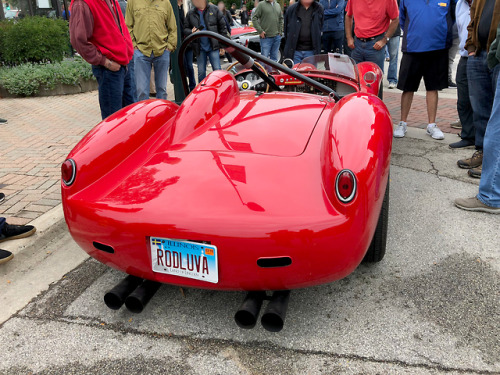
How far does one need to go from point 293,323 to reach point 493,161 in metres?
2.07

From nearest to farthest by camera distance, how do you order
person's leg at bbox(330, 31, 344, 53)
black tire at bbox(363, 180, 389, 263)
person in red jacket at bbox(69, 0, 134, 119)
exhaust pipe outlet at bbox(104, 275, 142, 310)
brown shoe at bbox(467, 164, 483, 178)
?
exhaust pipe outlet at bbox(104, 275, 142, 310) → black tire at bbox(363, 180, 389, 263) → person in red jacket at bbox(69, 0, 134, 119) → brown shoe at bbox(467, 164, 483, 178) → person's leg at bbox(330, 31, 344, 53)

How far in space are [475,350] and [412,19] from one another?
13.0ft

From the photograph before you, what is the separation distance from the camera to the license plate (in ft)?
5.74

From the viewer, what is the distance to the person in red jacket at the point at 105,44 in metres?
3.62

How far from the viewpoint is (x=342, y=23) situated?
8.16 m

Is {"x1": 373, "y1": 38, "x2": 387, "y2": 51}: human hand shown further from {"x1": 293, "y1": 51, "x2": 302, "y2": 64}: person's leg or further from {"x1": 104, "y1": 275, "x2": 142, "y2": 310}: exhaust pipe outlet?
{"x1": 104, "y1": 275, "x2": 142, "y2": 310}: exhaust pipe outlet

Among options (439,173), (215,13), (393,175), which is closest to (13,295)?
(393,175)

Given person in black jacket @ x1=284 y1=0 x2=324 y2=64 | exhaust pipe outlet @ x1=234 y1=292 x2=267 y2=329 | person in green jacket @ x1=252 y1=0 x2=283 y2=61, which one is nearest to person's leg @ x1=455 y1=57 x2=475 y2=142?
person in black jacket @ x1=284 y1=0 x2=324 y2=64

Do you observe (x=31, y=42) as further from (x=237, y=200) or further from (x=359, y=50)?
(x=237, y=200)

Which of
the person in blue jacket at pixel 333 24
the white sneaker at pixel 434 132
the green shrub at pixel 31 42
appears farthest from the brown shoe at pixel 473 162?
the green shrub at pixel 31 42

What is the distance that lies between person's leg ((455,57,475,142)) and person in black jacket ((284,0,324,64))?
8.31ft

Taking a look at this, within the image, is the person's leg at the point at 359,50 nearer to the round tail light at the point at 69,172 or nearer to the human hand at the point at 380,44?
the human hand at the point at 380,44

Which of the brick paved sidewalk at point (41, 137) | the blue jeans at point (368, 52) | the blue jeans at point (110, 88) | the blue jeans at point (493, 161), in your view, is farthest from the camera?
the blue jeans at point (368, 52)

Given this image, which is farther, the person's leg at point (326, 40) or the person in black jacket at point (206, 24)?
the person's leg at point (326, 40)
